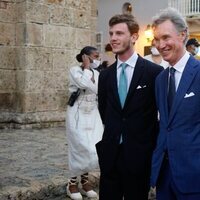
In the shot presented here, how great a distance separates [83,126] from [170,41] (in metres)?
2.04

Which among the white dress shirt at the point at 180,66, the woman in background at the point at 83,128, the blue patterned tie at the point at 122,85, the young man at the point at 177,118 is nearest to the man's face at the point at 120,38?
the blue patterned tie at the point at 122,85

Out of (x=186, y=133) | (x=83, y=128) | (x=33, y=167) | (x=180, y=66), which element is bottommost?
(x=33, y=167)

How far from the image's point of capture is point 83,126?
4500 millimetres

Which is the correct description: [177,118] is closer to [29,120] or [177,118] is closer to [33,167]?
[33,167]

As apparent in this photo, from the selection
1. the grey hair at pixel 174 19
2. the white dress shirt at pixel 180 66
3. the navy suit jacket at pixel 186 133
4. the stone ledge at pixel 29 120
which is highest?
the grey hair at pixel 174 19

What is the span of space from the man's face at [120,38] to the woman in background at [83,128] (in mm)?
1402

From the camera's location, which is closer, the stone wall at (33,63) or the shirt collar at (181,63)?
the shirt collar at (181,63)

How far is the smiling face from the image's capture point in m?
3.10

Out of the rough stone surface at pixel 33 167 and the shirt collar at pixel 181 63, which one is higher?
the shirt collar at pixel 181 63

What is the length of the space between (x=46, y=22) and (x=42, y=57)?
679 mm

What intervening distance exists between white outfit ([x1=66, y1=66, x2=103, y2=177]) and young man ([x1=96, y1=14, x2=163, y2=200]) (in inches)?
45.3

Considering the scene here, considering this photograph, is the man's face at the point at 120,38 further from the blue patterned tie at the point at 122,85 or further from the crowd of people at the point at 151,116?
the blue patterned tie at the point at 122,85

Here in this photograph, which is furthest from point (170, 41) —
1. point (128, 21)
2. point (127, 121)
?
point (127, 121)

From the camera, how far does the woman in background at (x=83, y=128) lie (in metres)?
4.38
